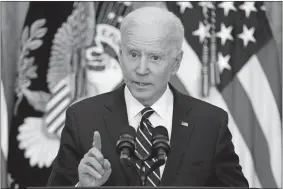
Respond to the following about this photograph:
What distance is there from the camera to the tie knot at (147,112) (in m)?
2.54

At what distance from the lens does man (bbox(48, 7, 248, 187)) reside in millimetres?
2486

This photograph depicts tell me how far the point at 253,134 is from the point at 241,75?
55 centimetres

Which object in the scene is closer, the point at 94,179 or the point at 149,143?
the point at 94,179

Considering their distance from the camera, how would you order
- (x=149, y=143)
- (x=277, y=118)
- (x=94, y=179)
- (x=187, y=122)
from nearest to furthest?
(x=94, y=179)
(x=149, y=143)
(x=187, y=122)
(x=277, y=118)

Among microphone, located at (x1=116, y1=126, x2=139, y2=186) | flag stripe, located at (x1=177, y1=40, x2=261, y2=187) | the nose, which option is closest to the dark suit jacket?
the nose

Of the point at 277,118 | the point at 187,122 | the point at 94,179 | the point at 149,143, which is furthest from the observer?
the point at 277,118

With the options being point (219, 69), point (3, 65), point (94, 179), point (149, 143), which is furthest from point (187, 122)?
point (3, 65)

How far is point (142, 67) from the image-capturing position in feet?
8.13

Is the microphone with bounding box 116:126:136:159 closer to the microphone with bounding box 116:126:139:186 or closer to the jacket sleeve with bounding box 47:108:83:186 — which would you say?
the microphone with bounding box 116:126:139:186

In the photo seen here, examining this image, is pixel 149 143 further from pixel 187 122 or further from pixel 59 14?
pixel 59 14

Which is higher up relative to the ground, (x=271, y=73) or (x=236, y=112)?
(x=271, y=73)

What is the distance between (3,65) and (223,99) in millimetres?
2042

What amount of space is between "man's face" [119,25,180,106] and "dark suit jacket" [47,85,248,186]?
0.15 metres

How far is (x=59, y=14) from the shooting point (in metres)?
5.38
